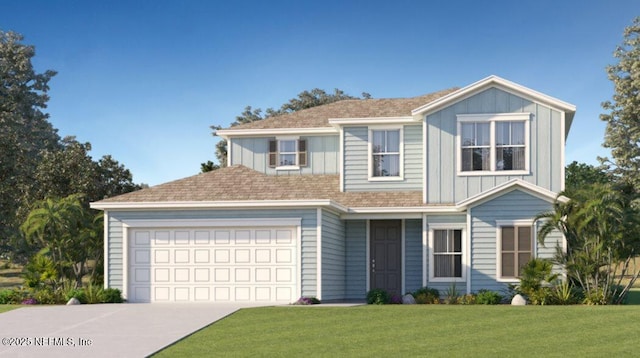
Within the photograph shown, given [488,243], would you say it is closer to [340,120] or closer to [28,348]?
[340,120]

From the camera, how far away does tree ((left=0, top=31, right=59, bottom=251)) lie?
144ft

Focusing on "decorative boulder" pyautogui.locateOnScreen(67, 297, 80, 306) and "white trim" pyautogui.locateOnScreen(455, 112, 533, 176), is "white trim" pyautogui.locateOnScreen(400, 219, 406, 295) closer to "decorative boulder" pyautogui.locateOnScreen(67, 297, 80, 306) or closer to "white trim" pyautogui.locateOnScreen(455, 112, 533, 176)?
"white trim" pyautogui.locateOnScreen(455, 112, 533, 176)

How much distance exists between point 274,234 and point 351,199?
364cm

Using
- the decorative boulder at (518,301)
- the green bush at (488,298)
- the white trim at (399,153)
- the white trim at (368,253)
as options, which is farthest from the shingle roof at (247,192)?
the decorative boulder at (518,301)

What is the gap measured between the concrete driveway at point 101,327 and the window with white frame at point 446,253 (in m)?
6.68

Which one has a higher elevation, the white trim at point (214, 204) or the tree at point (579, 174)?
the tree at point (579, 174)

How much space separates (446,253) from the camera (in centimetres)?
2803

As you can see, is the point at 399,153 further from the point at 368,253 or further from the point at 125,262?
the point at 125,262

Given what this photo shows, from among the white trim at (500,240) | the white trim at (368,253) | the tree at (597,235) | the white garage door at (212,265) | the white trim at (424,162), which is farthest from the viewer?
the white trim at (368,253)

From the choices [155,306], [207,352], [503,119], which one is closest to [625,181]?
[503,119]

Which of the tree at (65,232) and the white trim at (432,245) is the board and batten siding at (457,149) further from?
the tree at (65,232)

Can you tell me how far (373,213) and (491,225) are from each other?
3.67 m

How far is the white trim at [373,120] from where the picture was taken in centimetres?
2947

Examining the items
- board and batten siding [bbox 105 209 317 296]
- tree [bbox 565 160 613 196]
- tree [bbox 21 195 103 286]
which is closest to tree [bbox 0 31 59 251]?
tree [bbox 21 195 103 286]
